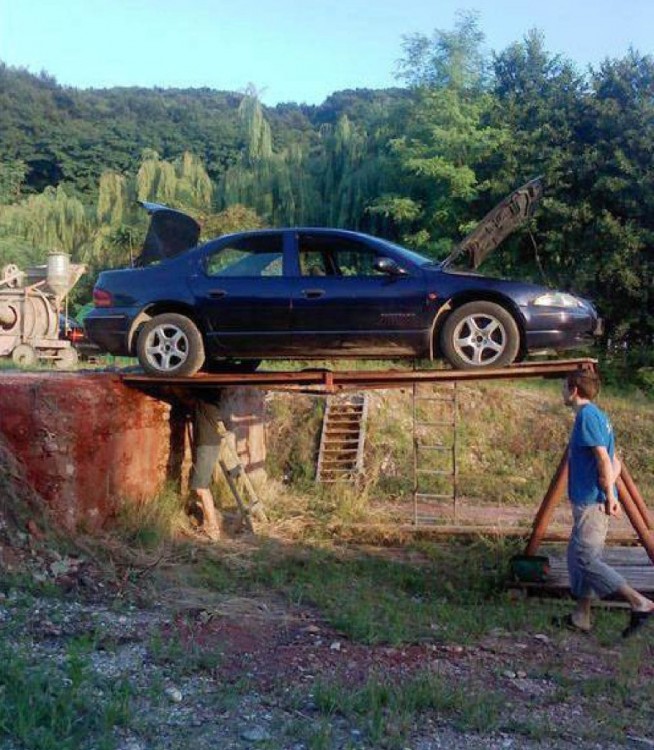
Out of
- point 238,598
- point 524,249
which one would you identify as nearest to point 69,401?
point 238,598

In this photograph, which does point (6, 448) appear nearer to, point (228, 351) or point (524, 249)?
point (228, 351)

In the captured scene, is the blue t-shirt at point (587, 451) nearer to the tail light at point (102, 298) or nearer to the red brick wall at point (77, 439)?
the red brick wall at point (77, 439)

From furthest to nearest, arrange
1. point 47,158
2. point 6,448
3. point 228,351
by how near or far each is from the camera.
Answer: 1. point 47,158
2. point 228,351
3. point 6,448

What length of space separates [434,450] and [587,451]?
9445mm

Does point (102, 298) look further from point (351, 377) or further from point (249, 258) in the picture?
point (351, 377)

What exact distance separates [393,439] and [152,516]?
24.9ft

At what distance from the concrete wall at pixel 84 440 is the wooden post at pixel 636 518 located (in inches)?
190

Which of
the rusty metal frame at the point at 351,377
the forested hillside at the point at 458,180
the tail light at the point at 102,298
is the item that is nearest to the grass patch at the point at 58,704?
the rusty metal frame at the point at 351,377

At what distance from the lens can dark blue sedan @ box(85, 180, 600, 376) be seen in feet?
30.4

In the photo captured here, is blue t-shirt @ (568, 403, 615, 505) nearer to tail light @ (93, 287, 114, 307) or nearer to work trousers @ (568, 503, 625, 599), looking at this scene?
work trousers @ (568, 503, 625, 599)

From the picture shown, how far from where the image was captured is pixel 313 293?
9.59 m

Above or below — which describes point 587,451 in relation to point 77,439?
above

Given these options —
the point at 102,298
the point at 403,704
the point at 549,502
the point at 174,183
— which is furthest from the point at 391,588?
the point at 174,183

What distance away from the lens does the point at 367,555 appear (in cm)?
1105
